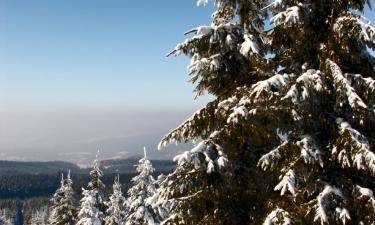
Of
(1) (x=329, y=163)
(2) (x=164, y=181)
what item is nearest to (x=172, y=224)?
(2) (x=164, y=181)

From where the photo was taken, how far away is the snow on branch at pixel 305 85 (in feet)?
25.9

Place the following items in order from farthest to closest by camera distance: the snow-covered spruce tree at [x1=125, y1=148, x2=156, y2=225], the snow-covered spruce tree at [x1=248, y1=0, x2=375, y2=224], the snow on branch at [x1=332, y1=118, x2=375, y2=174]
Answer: the snow-covered spruce tree at [x1=125, y1=148, x2=156, y2=225], the snow-covered spruce tree at [x1=248, y1=0, x2=375, y2=224], the snow on branch at [x1=332, y1=118, x2=375, y2=174]

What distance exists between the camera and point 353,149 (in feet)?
24.4

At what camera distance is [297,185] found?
26.6 feet

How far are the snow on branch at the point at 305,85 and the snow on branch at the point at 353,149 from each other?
791mm

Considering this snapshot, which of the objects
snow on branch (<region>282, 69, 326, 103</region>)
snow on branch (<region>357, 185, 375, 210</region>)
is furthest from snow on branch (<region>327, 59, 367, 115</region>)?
snow on branch (<region>357, 185, 375, 210</region>)

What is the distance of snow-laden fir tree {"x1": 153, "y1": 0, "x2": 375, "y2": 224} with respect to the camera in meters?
7.75

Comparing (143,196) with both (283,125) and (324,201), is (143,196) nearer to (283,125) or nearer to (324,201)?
(283,125)

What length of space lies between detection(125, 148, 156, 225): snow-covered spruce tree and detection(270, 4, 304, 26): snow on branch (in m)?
18.2

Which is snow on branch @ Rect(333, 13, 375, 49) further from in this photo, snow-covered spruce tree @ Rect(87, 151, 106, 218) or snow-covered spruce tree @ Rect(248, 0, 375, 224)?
snow-covered spruce tree @ Rect(87, 151, 106, 218)

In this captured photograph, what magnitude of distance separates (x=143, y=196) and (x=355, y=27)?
20928 mm

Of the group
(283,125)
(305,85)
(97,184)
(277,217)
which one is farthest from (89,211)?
(305,85)

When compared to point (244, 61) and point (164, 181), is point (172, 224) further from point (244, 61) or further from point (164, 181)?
point (244, 61)

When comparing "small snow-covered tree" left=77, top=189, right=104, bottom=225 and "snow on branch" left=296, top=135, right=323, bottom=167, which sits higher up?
"snow on branch" left=296, top=135, right=323, bottom=167
